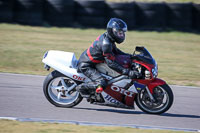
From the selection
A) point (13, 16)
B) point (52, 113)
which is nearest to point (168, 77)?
point (52, 113)

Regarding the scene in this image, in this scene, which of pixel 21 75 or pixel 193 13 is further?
pixel 193 13

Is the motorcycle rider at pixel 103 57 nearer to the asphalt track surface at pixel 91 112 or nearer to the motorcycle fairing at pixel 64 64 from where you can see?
the motorcycle fairing at pixel 64 64

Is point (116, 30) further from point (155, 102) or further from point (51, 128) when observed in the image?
point (51, 128)

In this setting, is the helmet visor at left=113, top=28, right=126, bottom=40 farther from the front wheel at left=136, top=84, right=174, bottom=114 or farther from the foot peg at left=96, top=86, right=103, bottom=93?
the front wheel at left=136, top=84, right=174, bottom=114

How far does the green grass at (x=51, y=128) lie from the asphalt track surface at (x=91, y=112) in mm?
461

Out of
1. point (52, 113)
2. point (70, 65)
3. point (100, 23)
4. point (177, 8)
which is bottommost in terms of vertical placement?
point (52, 113)

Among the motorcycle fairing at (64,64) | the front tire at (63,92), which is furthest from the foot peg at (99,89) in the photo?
the front tire at (63,92)

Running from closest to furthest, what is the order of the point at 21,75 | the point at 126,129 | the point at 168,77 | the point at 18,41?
the point at 126,129 < the point at 21,75 < the point at 168,77 < the point at 18,41

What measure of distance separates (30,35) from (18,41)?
1.62 metres

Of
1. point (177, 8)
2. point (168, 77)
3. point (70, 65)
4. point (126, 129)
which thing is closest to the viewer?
point (126, 129)

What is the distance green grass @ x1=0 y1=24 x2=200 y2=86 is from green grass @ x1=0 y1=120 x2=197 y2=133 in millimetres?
4599

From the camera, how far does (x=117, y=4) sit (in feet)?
60.7

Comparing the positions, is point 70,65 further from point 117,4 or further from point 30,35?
point 117,4

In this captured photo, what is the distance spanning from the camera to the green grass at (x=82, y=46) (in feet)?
35.3
